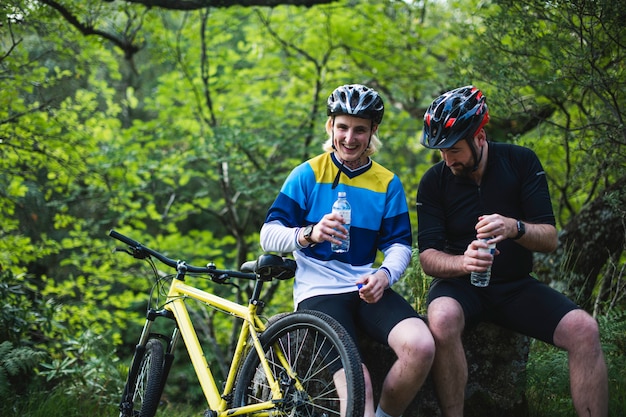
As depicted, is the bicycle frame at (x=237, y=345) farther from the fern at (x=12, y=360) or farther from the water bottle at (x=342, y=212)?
the fern at (x=12, y=360)

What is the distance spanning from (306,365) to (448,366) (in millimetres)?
724

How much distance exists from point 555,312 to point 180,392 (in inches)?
323

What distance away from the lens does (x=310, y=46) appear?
8805mm

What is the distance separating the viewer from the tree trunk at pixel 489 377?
11.1 feet

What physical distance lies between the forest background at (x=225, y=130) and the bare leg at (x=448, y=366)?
2.91ft

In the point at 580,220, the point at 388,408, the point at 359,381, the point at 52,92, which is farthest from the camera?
the point at 52,92

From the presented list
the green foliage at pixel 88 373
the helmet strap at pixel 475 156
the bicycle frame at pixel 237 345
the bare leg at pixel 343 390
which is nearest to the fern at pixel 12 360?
the green foliage at pixel 88 373

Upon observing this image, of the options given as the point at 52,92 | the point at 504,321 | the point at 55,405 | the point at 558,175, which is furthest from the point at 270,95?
the point at 504,321

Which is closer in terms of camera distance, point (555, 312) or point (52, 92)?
point (555, 312)

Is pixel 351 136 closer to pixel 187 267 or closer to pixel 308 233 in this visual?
pixel 308 233

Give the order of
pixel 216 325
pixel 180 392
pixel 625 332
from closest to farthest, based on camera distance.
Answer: pixel 625 332
pixel 180 392
pixel 216 325

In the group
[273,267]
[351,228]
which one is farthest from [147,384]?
[351,228]

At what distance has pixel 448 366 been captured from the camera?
287cm

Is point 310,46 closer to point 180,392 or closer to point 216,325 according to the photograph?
point 216,325
